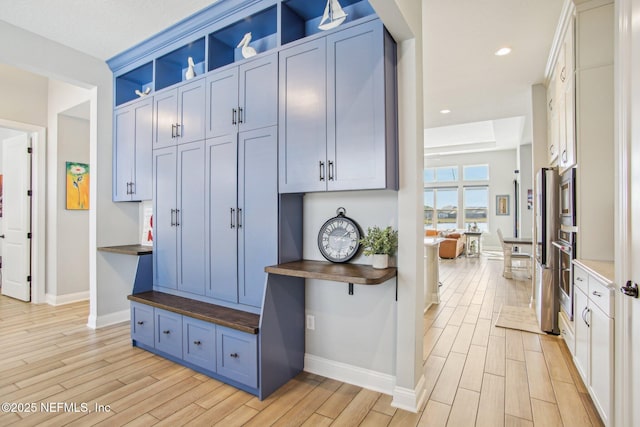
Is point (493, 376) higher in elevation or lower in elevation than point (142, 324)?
lower

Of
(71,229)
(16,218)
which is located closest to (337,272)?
(71,229)

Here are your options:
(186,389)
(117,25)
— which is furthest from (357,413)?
(117,25)

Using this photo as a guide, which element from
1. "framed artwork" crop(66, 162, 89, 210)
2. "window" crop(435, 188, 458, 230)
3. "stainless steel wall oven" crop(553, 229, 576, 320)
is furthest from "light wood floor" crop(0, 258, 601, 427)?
"window" crop(435, 188, 458, 230)

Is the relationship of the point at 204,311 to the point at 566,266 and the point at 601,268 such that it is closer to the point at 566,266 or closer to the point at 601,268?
the point at 601,268

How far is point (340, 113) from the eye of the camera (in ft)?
7.13

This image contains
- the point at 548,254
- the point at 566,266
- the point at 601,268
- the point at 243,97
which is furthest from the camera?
the point at 548,254

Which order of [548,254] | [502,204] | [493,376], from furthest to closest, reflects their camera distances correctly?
[502,204], [548,254], [493,376]

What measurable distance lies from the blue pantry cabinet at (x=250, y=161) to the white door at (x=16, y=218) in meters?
2.75

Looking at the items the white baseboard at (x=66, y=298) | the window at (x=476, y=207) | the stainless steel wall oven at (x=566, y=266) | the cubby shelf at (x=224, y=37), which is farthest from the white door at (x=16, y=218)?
the window at (x=476, y=207)

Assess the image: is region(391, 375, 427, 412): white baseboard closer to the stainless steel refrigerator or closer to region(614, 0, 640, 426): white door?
region(614, 0, 640, 426): white door

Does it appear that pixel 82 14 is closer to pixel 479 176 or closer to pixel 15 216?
pixel 15 216

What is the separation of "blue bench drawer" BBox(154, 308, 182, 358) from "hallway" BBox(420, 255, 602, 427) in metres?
1.96

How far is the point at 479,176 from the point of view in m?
11.1

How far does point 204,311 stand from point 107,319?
194cm
